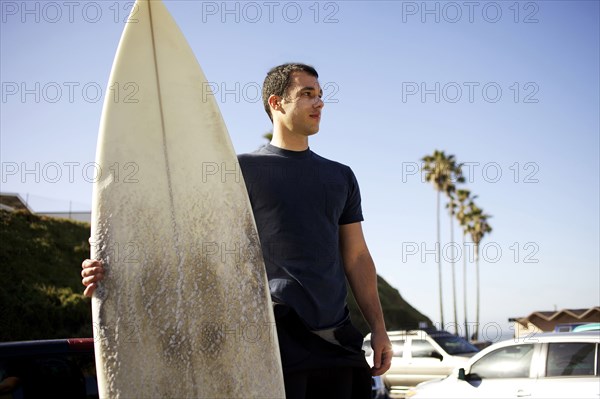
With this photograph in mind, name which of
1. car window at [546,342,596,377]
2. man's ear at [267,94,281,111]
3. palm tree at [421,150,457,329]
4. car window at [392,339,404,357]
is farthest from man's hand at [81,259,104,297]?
palm tree at [421,150,457,329]

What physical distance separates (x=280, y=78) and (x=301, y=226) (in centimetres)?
72

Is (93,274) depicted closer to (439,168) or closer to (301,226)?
(301,226)

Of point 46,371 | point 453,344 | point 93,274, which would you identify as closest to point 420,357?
point 453,344

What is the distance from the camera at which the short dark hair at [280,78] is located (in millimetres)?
2611

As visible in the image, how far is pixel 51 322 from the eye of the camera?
57.7 feet

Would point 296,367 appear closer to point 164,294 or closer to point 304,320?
point 304,320

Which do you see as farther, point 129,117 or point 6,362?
point 6,362

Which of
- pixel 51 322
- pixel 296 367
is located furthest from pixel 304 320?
→ pixel 51 322

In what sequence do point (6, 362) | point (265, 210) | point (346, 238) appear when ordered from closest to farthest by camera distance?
point (265, 210), point (346, 238), point (6, 362)

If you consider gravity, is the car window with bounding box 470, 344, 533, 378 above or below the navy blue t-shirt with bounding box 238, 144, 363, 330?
below

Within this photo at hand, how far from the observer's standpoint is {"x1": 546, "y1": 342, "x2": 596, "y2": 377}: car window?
6.64 meters

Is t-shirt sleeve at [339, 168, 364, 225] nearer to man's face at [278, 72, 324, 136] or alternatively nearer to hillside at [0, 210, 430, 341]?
man's face at [278, 72, 324, 136]

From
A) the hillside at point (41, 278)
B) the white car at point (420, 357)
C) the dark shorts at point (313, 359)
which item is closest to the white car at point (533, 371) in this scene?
the white car at point (420, 357)

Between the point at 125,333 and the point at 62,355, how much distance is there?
102 inches
